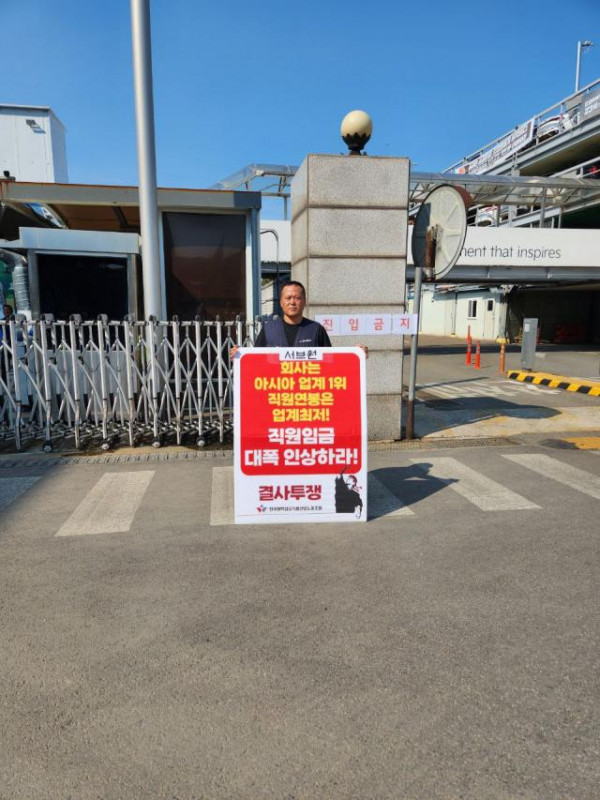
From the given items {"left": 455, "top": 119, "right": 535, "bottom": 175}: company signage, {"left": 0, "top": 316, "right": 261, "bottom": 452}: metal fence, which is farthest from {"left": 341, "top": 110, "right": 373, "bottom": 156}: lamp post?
{"left": 455, "top": 119, "right": 535, "bottom": 175}: company signage

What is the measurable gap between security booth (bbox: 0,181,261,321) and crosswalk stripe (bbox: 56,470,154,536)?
370 centimetres

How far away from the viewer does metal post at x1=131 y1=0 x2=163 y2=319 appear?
23.7 feet

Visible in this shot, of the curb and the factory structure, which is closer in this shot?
the factory structure

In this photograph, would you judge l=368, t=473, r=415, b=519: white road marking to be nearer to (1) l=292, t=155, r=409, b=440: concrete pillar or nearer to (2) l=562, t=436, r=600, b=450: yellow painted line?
(1) l=292, t=155, r=409, b=440: concrete pillar

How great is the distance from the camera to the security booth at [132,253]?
878cm

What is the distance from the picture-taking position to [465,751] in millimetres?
2033

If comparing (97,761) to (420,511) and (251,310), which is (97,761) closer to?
(420,511)

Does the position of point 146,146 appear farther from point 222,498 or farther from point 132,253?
point 222,498

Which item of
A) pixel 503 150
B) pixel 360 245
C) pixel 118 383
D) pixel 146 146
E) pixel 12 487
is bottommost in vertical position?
pixel 12 487

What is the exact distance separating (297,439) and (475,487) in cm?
208

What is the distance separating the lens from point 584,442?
7180mm

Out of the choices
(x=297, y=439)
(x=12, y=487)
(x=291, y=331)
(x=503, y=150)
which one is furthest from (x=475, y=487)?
(x=503, y=150)

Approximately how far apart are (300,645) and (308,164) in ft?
19.3

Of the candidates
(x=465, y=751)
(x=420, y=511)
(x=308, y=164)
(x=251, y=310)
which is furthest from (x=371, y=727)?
(x=251, y=310)
